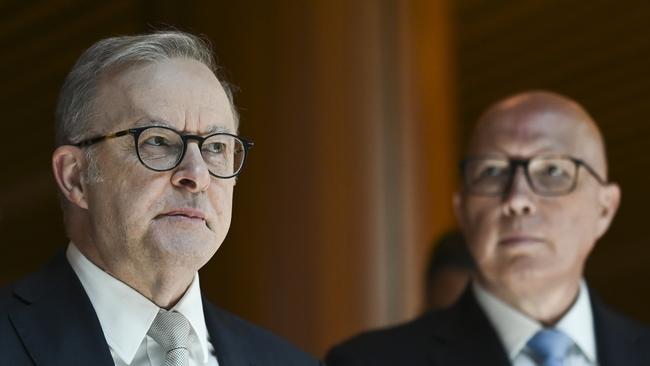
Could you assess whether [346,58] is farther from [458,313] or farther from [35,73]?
[35,73]

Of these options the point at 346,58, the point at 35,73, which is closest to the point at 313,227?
the point at 346,58

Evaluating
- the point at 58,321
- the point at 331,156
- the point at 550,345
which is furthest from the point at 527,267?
the point at 331,156

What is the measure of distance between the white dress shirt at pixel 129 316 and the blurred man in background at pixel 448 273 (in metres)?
1.88

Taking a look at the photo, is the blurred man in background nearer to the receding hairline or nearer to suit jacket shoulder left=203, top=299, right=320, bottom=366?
the receding hairline

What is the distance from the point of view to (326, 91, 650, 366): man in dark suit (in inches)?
130

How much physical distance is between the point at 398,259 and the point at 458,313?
2038 mm

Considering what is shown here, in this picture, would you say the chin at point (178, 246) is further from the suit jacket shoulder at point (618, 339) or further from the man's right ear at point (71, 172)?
the suit jacket shoulder at point (618, 339)

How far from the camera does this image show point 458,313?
11.2ft

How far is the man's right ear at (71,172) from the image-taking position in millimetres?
2496

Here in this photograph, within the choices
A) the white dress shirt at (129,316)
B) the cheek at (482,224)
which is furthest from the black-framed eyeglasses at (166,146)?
the cheek at (482,224)

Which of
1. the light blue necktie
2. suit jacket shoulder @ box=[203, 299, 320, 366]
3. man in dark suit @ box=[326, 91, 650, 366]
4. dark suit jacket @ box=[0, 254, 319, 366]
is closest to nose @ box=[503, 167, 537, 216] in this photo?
man in dark suit @ box=[326, 91, 650, 366]

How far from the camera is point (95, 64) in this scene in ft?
8.27

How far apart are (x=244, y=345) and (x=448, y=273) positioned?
181cm

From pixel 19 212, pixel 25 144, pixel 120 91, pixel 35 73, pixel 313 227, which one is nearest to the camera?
pixel 120 91
